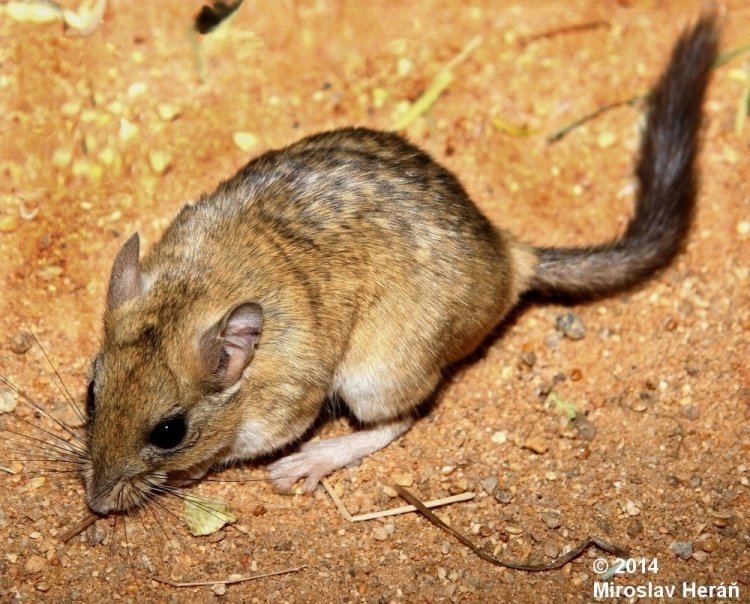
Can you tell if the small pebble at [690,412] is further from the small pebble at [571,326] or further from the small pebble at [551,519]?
the small pebble at [551,519]

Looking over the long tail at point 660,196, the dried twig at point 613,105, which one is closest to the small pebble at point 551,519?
the long tail at point 660,196

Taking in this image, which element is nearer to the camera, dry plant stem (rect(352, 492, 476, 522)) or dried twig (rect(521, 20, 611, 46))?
dry plant stem (rect(352, 492, 476, 522))

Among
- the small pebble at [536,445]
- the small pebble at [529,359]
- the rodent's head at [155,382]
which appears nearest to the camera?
the rodent's head at [155,382]

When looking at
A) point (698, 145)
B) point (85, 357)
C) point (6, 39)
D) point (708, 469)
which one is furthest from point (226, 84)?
point (708, 469)

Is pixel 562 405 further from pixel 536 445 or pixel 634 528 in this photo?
pixel 634 528

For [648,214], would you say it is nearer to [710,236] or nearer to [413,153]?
[710,236]

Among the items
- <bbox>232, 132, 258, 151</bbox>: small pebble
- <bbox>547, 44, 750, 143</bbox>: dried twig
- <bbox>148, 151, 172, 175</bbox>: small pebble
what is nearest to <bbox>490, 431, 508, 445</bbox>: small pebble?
<bbox>547, 44, 750, 143</bbox>: dried twig

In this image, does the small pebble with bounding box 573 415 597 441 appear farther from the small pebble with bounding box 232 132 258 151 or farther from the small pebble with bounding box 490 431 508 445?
the small pebble with bounding box 232 132 258 151
